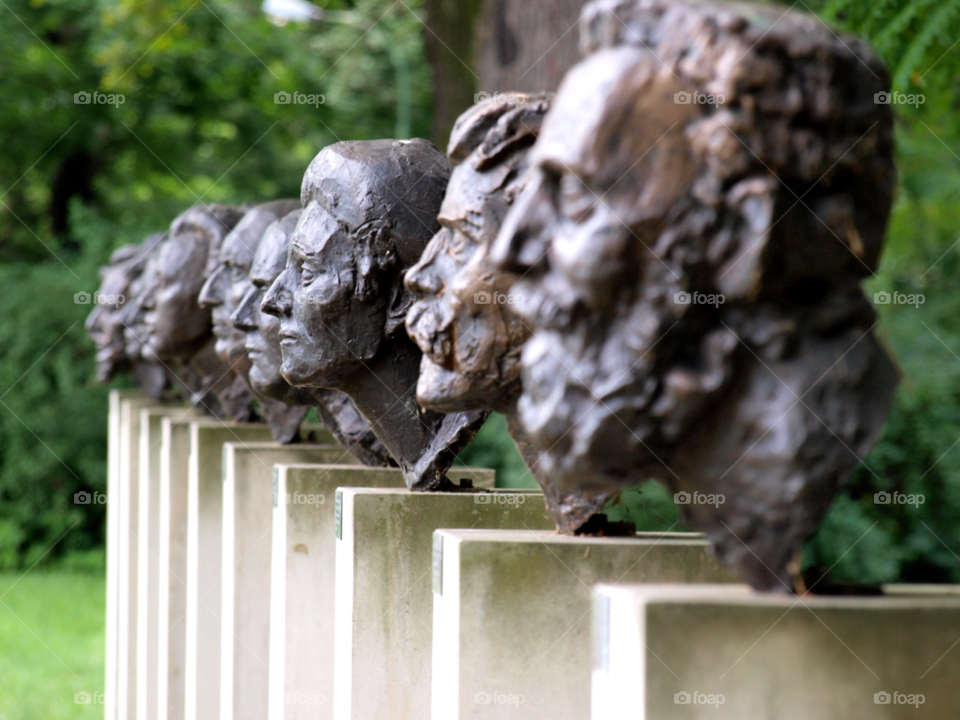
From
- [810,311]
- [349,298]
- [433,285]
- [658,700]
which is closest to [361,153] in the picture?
[349,298]

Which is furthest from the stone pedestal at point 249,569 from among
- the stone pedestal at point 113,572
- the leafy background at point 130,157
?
the leafy background at point 130,157

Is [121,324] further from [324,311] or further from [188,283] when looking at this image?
[324,311]

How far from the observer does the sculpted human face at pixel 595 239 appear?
2.24 metres

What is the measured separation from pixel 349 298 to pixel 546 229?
182 centimetres

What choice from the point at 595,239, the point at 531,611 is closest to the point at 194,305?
the point at 531,611

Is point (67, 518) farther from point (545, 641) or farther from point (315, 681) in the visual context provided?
point (545, 641)

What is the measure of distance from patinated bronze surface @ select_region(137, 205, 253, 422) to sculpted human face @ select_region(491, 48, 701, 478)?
4659mm

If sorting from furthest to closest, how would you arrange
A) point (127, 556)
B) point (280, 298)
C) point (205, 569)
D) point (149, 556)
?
point (127, 556) < point (149, 556) < point (205, 569) < point (280, 298)

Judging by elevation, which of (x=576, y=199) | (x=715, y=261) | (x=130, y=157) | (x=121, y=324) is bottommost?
(x=715, y=261)

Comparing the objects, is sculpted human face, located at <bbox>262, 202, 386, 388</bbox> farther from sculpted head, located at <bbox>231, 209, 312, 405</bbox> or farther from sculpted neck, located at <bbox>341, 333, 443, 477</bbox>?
sculpted head, located at <bbox>231, 209, 312, 405</bbox>

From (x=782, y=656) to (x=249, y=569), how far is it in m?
3.65

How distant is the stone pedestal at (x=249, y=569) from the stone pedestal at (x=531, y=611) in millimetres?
2283

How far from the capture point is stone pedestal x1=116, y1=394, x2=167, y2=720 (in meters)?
8.05

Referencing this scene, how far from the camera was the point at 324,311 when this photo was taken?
4082 mm
